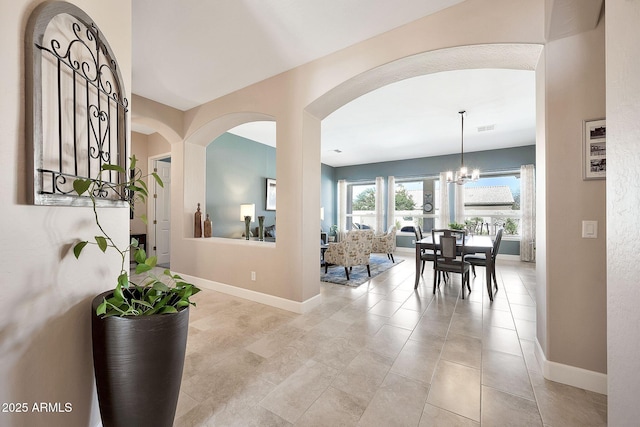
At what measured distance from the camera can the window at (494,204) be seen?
21.6 feet

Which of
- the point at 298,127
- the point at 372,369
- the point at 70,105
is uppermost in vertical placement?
the point at 298,127

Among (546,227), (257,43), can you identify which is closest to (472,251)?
Result: (546,227)

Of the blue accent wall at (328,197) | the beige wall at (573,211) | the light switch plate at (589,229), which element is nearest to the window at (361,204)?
the blue accent wall at (328,197)

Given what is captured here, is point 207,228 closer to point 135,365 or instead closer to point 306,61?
point 306,61

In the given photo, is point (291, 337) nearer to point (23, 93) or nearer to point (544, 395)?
point (544, 395)

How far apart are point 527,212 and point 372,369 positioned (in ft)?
21.1

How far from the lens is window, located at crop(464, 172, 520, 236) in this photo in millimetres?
6582

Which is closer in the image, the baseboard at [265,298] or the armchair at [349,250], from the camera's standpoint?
the baseboard at [265,298]

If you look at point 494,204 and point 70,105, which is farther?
point 494,204

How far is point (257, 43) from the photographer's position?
255 centimetres

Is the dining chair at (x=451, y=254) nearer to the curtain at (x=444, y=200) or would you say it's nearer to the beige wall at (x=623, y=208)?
the beige wall at (x=623, y=208)

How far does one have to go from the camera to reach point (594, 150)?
1.66 metres

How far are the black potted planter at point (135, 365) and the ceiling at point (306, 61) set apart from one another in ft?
7.81

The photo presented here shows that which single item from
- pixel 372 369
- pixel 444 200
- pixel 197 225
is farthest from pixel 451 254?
pixel 444 200
